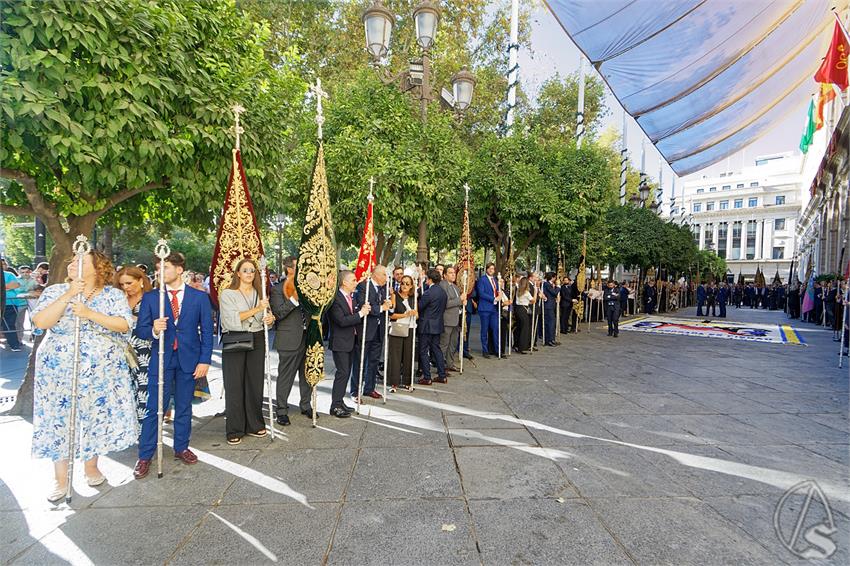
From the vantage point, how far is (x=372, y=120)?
11.2 metres

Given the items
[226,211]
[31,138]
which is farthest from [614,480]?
[31,138]

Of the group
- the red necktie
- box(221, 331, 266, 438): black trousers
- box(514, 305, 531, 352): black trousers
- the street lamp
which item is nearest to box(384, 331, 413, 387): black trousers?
box(221, 331, 266, 438): black trousers

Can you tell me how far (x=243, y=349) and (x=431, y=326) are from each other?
3.75 metres

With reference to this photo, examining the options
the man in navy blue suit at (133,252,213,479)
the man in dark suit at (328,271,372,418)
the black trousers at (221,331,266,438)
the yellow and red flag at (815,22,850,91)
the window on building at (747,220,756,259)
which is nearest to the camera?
the man in navy blue suit at (133,252,213,479)

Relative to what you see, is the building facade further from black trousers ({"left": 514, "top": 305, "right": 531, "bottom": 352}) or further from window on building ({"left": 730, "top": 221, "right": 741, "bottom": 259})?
black trousers ({"left": 514, "top": 305, "right": 531, "bottom": 352})

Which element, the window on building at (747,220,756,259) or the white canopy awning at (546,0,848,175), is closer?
the white canopy awning at (546,0,848,175)

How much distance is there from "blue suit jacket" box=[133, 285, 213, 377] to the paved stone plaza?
1.01 metres

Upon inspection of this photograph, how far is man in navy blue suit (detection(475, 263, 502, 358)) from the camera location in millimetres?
10484

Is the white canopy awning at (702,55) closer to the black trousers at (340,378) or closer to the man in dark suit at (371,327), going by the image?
the man in dark suit at (371,327)

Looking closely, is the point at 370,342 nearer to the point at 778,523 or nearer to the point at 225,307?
the point at 225,307

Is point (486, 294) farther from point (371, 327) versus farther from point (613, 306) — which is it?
point (613, 306)

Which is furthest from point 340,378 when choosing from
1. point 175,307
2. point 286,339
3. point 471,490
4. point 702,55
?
point 702,55

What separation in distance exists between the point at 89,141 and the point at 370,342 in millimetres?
4025

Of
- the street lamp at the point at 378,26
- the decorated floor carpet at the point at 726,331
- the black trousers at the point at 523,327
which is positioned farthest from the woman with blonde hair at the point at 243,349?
the decorated floor carpet at the point at 726,331
